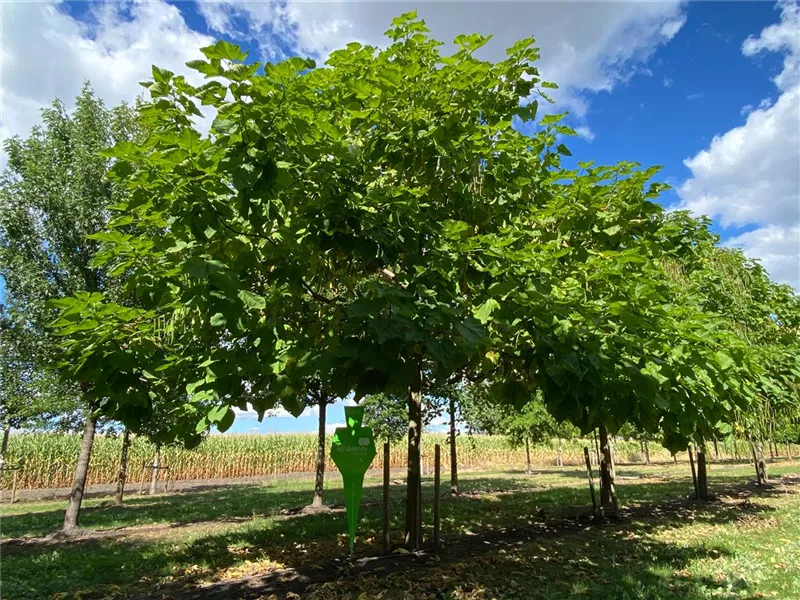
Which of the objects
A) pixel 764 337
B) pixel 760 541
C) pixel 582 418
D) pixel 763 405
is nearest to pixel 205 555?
pixel 582 418

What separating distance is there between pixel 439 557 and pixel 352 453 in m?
1.87

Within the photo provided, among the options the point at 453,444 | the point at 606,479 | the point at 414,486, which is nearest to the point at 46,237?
the point at 414,486

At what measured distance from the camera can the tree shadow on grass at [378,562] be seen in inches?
214

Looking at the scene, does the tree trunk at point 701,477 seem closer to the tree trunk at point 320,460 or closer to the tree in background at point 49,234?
the tree trunk at point 320,460

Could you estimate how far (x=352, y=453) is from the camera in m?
6.32

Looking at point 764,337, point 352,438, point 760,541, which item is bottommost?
point 760,541

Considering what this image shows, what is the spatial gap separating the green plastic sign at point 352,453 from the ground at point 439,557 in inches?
30.6

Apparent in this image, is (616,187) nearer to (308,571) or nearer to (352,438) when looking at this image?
(352,438)

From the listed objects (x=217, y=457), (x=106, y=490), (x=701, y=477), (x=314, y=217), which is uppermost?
(x=314, y=217)

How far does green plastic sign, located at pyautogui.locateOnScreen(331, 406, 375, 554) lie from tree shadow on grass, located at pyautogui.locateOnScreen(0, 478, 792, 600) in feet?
2.56

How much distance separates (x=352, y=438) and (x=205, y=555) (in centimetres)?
299

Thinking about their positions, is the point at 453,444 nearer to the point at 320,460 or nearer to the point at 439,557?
the point at 320,460

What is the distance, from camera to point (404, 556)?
22.0ft

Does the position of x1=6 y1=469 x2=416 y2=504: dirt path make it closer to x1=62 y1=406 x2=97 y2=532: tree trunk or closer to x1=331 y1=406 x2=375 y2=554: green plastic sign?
x1=62 y1=406 x2=97 y2=532: tree trunk
